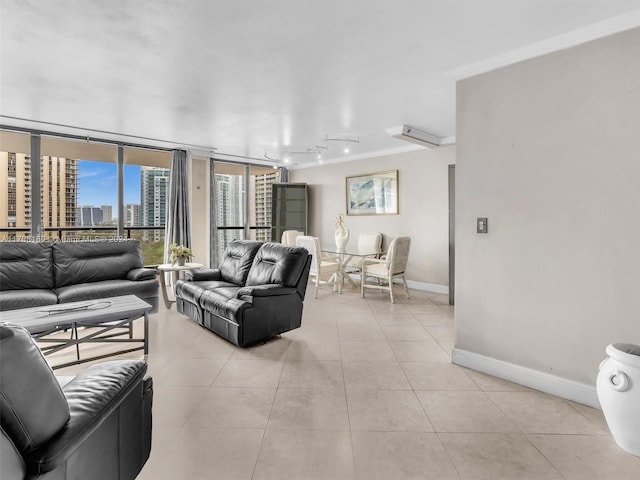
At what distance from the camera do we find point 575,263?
227 cm

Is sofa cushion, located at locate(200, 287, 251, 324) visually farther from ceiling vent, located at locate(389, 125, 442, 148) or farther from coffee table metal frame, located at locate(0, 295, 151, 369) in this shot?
ceiling vent, located at locate(389, 125, 442, 148)

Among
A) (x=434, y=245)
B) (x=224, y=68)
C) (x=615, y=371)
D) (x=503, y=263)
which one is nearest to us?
(x=615, y=371)

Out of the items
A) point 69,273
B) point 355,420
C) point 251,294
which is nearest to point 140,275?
point 69,273

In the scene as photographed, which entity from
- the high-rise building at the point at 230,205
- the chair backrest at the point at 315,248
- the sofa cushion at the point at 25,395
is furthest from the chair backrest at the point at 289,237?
the sofa cushion at the point at 25,395

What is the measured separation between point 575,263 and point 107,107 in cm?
473

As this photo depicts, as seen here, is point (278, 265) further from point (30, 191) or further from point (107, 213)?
Answer: point (30, 191)

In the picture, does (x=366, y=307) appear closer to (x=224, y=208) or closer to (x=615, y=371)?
(x=615, y=371)

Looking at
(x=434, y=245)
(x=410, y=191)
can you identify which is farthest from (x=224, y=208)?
(x=434, y=245)

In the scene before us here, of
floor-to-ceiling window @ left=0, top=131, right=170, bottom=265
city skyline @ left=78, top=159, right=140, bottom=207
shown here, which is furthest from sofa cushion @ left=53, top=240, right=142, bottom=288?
city skyline @ left=78, top=159, right=140, bottom=207

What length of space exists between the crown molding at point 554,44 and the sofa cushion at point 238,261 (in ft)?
9.41

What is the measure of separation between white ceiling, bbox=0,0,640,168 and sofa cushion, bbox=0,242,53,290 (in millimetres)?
1599

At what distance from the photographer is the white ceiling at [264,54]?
2068 millimetres

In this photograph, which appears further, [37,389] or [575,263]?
[575,263]

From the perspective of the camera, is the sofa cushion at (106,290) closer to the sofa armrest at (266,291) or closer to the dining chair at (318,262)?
the sofa armrest at (266,291)
